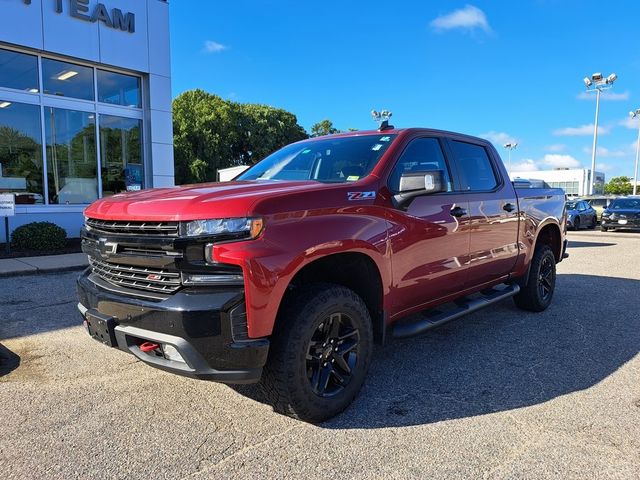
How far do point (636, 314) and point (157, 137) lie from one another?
39.5 feet

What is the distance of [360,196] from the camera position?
320cm

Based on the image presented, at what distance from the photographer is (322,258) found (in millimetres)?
2971

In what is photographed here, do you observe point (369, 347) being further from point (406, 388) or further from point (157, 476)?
point (157, 476)

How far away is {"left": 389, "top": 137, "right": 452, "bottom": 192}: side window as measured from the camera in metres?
3.59

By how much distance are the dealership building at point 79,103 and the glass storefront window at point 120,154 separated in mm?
27

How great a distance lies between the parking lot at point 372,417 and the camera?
2.56 m

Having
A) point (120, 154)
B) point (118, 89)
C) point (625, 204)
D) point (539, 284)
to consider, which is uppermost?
point (118, 89)

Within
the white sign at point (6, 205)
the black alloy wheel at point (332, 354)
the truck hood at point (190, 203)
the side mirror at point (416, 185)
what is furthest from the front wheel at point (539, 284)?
the white sign at point (6, 205)

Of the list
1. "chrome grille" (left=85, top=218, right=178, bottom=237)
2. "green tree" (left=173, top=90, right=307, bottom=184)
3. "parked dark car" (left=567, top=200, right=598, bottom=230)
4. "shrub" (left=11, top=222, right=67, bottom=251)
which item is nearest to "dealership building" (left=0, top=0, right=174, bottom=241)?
"shrub" (left=11, top=222, right=67, bottom=251)

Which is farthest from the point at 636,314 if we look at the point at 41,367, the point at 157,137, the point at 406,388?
the point at 157,137

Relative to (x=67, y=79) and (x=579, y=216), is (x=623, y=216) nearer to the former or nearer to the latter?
(x=579, y=216)

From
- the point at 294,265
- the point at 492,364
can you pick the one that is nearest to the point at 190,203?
the point at 294,265

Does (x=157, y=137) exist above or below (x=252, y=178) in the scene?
above

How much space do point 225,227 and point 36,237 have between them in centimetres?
931
